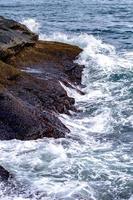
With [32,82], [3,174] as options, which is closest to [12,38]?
[32,82]

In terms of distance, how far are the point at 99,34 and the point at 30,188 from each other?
21282 millimetres

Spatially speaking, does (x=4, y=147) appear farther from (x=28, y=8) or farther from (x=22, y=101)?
(x=28, y=8)

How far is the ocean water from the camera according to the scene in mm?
12086

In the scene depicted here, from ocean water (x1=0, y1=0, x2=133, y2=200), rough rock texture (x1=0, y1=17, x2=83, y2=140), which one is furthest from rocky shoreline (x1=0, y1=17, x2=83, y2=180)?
ocean water (x1=0, y1=0, x2=133, y2=200)

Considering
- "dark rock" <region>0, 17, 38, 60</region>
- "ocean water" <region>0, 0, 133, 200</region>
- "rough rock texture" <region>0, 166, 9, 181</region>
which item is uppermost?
"dark rock" <region>0, 17, 38, 60</region>

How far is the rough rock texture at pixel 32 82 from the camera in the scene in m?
15.0

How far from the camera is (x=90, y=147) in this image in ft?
48.3

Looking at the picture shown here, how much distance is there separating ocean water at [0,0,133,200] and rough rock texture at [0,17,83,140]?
0.45m

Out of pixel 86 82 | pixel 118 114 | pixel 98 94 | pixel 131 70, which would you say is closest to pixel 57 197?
pixel 118 114

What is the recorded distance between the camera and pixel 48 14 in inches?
1580

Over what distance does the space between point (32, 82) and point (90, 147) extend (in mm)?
4241

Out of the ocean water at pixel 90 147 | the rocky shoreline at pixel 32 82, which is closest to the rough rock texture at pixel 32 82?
the rocky shoreline at pixel 32 82

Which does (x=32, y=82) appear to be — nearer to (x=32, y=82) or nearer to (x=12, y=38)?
(x=32, y=82)

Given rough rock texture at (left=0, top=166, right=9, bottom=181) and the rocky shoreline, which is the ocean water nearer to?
rough rock texture at (left=0, top=166, right=9, bottom=181)
